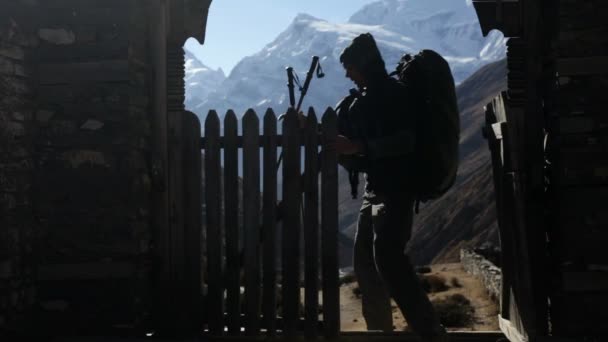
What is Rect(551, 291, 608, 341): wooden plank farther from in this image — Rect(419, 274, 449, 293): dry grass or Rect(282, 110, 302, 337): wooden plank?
Rect(419, 274, 449, 293): dry grass

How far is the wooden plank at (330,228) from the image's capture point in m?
5.79

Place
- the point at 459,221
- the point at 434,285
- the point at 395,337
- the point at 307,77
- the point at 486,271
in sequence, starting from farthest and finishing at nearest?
the point at 459,221 < the point at 434,285 < the point at 486,271 < the point at 307,77 < the point at 395,337

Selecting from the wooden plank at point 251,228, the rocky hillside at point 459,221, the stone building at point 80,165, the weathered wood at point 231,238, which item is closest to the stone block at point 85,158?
the stone building at point 80,165

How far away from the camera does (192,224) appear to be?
242 inches

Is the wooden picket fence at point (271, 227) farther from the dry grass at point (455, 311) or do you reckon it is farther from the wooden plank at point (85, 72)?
the dry grass at point (455, 311)

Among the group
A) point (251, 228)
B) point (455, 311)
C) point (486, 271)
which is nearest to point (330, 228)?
point (251, 228)

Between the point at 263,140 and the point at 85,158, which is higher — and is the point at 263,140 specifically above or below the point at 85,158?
above

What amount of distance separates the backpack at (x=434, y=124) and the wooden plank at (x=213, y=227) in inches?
65.4

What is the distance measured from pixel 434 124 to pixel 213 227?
1.97 metres

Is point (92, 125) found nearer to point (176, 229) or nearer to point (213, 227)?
point (176, 229)

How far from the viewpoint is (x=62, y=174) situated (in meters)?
5.97

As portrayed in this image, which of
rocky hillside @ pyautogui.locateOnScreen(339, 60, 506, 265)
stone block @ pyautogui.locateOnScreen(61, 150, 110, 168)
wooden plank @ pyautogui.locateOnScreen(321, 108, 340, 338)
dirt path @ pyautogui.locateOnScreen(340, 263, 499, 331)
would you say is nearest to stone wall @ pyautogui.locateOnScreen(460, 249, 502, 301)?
dirt path @ pyautogui.locateOnScreen(340, 263, 499, 331)

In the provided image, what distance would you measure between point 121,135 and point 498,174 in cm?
293

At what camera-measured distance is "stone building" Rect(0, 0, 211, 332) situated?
19.4ft
